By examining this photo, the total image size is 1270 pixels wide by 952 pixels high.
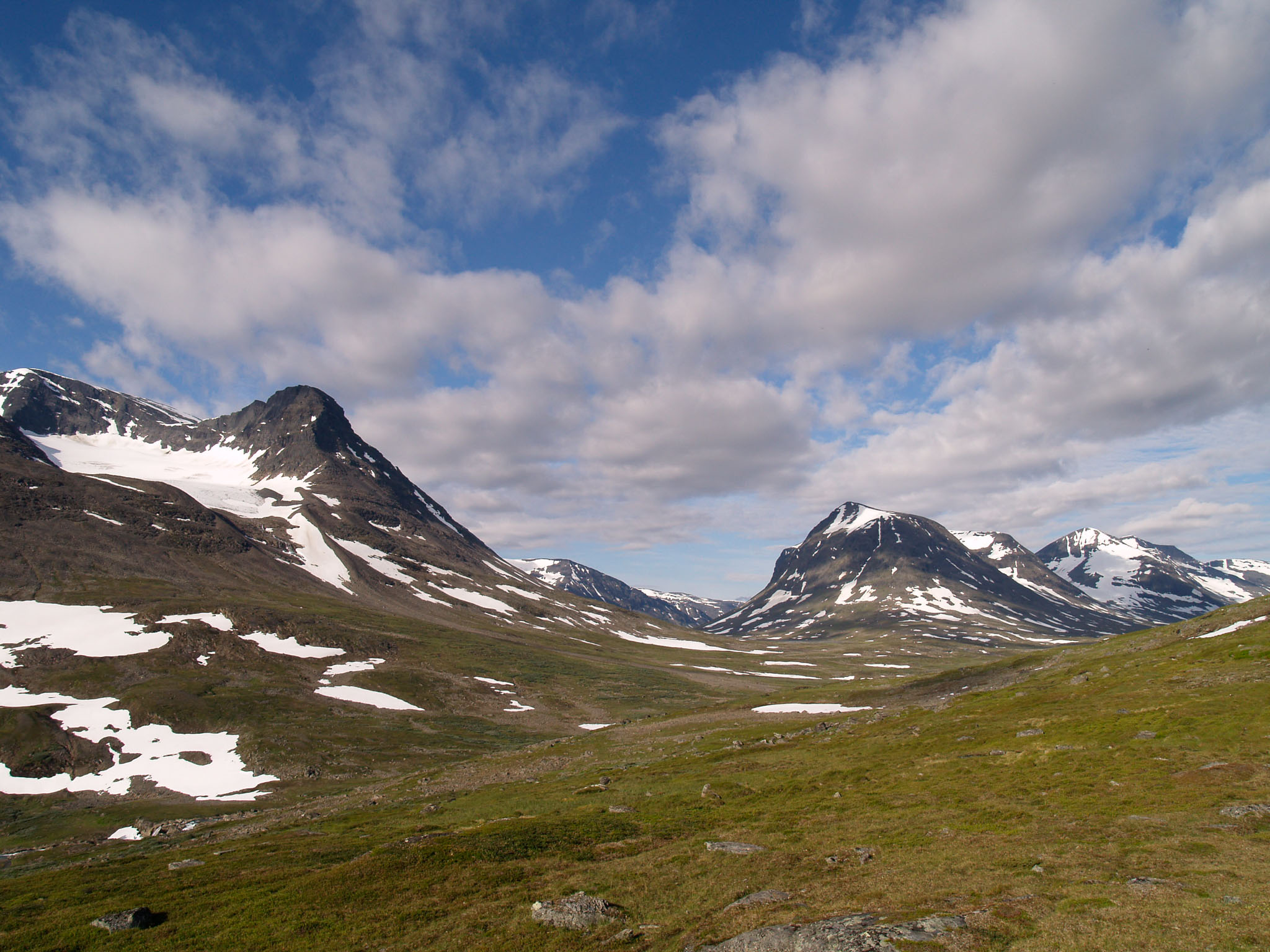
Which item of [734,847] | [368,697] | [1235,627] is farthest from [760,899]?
[368,697]

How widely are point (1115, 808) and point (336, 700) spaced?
12997 centimetres

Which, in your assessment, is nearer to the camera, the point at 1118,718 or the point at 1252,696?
the point at 1252,696

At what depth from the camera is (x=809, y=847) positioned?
113 ft

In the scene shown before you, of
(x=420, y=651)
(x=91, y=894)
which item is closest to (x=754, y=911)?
(x=91, y=894)

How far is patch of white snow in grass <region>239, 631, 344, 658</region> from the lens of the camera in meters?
145

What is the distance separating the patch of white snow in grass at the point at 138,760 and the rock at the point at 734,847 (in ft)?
226

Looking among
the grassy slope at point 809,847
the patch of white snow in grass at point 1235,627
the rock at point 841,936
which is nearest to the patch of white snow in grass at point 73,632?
the grassy slope at point 809,847

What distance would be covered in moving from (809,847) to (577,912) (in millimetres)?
15549

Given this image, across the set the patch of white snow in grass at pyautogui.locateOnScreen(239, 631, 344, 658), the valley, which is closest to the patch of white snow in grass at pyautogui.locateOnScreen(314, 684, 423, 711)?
the valley

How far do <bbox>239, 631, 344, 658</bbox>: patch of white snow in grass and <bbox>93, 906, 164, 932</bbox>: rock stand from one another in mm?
133957

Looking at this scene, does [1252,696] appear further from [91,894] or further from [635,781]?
[91,894]

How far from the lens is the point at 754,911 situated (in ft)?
79.7

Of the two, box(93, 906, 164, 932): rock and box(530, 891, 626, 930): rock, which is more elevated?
box(93, 906, 164, 932): rock

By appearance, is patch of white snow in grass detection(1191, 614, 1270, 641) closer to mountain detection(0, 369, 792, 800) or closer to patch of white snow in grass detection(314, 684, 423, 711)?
mountain detection(0, 369, 792, 800)
